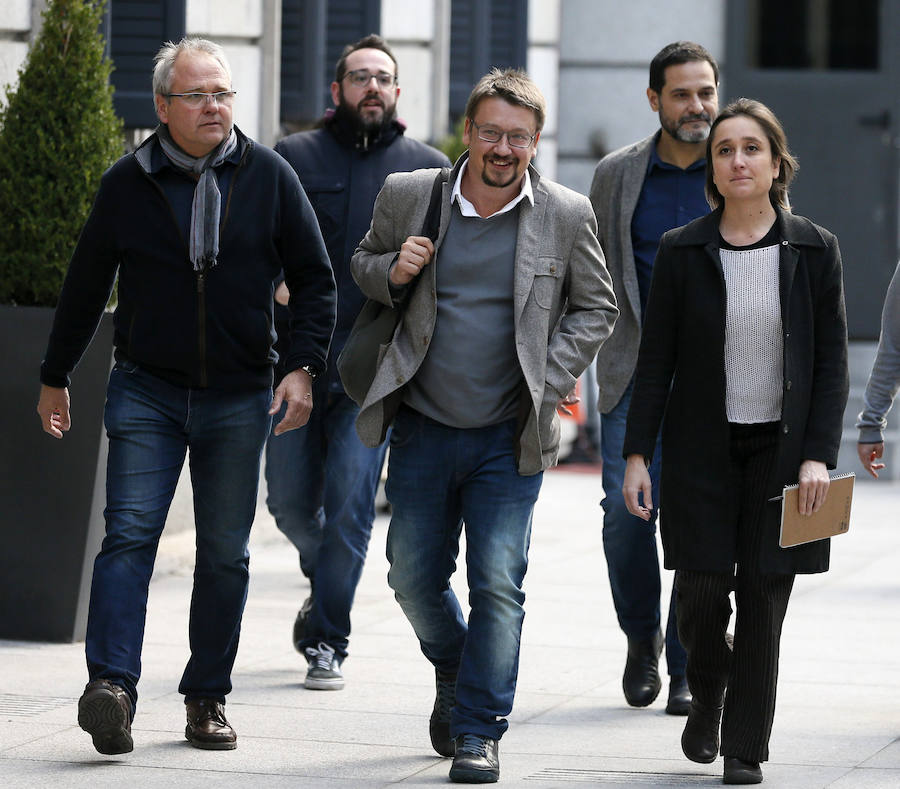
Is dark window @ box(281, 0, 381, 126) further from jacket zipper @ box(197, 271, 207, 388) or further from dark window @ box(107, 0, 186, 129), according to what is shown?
jacket zipper @ box(197, 271, 207, 388)

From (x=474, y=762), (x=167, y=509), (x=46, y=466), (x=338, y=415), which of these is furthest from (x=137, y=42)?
(x=474, y=762)

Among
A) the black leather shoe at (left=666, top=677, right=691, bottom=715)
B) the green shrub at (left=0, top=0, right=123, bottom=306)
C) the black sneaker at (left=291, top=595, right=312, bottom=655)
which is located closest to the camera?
the black leather shoe at (left=666, top=677, right=691, bottom=715)

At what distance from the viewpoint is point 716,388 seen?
4973mm

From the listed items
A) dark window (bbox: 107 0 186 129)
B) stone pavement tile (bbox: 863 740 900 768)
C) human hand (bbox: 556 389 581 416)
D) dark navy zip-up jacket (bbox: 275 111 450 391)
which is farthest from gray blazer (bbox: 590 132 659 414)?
dark window (bbox: 107 0 186 129)

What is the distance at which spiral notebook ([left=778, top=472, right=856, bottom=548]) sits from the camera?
482cm

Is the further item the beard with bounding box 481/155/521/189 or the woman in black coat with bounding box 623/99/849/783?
the beard with bounding box 481/155/521/189

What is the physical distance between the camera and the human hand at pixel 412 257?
5023 millimetres

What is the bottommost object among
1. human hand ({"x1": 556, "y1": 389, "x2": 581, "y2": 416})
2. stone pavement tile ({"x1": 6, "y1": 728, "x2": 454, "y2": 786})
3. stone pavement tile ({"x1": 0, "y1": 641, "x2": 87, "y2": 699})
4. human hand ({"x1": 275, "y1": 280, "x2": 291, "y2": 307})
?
stone pavement tile ({"x1": 0, "y1": 641, "x2": 87, "y2": 699})

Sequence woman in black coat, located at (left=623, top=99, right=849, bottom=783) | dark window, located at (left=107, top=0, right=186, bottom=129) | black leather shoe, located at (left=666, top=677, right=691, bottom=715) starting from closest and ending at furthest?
woman in black coat, located at (left=623, top=99, right=849, bottom=783), black leather shoe, located at (left=666, top=677, right=691, bottom=715), dark window, located at (left=107, top=0, right=186, bottom=129)

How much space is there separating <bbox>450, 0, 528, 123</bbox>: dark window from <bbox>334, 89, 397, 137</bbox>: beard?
610cm

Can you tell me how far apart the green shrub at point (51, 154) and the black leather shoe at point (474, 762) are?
8.70 ft

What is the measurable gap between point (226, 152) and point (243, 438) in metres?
0.79

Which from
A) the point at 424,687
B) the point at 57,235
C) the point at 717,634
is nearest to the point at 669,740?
the point at 717,634

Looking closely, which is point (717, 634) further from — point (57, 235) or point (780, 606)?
point (57, 235)
